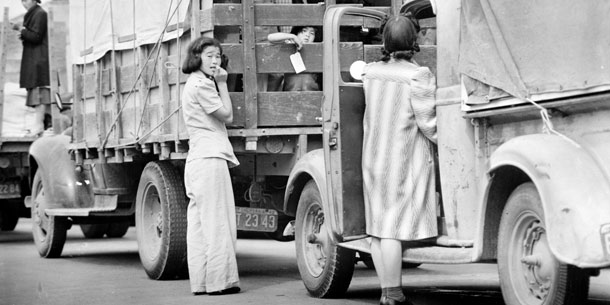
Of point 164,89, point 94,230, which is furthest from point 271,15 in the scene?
point 94,230

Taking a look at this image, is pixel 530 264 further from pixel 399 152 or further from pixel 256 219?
pixel 256 219

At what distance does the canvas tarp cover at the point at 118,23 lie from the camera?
10531 millimetres

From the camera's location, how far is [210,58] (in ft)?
31.2

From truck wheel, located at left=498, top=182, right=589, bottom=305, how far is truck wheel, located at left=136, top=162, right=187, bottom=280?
4.38m

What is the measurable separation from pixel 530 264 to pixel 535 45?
1.14m

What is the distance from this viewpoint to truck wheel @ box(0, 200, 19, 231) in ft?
60.0

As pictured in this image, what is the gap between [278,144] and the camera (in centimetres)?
986

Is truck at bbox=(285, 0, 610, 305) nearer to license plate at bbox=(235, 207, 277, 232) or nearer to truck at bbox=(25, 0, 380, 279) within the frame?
truck at bbox=(25, 0, 380, 279)

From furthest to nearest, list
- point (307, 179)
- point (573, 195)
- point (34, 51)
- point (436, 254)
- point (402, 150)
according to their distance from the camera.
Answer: point (34, 51) → point (307, 179) → point (402, 150) → point (436, 254) → point (573, 195)

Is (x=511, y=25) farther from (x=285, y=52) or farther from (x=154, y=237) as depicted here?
(x=154, y=237)

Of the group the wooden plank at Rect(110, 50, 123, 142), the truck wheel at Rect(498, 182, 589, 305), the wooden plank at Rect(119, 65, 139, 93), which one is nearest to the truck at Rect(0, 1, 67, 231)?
the wooden plank at Rect(110, 50, 123, 142)

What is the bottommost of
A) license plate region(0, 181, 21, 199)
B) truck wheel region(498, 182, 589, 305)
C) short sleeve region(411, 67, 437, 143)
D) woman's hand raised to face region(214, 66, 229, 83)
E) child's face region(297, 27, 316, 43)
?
truck wheel region(498, 182, 589, 305)

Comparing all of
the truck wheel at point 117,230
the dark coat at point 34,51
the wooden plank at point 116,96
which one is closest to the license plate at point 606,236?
the wooden plank at point 116,96

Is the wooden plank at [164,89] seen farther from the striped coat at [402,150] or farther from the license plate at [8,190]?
the license plate at [8,190]
